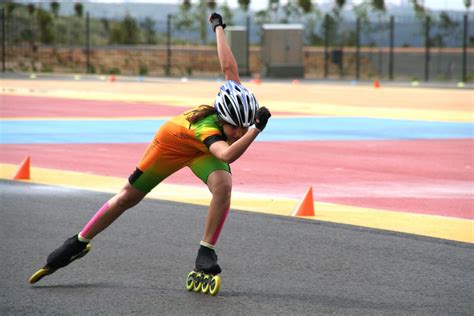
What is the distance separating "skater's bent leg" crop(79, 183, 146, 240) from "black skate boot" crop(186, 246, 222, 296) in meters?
→ 0.59

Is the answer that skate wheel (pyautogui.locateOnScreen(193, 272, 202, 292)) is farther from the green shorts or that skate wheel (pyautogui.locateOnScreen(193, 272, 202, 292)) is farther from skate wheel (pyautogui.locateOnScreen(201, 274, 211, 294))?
the green shorts

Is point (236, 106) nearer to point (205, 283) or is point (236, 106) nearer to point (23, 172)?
point (205, 283)

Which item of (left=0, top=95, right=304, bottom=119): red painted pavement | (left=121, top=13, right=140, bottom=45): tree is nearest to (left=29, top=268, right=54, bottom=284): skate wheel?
(left=0, top=95, right=304, bottom=119): red painted pavement

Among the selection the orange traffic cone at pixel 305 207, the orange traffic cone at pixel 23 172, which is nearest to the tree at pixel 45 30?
the orange traffic cone at pixel 23 172

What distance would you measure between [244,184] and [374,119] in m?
11.1

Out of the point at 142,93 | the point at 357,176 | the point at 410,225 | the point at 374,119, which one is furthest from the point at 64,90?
the point at 410,225

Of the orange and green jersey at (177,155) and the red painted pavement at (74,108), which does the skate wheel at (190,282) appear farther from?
the red painted pavement at (74,108)

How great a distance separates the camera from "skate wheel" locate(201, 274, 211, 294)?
7.46 meters

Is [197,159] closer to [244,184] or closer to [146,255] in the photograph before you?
[146,255]

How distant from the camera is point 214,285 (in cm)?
743

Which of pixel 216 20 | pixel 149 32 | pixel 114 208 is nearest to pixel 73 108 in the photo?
pixel 216 20

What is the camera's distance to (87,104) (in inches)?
1122

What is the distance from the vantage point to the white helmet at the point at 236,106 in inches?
284

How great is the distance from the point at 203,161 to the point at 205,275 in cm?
75
